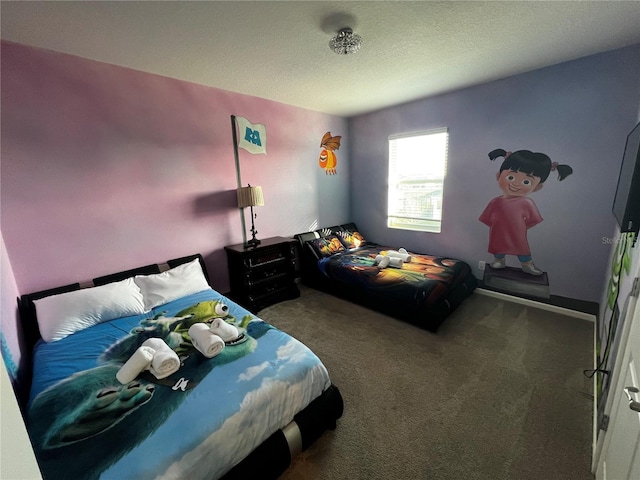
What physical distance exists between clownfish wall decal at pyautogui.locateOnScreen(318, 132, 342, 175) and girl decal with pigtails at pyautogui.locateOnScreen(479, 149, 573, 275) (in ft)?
6.92

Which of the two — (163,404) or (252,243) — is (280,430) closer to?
(163,404)

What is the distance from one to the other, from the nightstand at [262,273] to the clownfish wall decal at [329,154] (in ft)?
4.78

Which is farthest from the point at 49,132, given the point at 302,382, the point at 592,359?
the point at 592,359

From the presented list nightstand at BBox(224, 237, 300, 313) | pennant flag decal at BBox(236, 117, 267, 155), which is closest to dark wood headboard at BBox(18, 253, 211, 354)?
nightstand at BBox(224, 237, 300, 313)

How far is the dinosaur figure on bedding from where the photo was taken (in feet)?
3.29

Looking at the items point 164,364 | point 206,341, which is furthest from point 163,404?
point 206,341

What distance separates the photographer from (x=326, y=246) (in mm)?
3646

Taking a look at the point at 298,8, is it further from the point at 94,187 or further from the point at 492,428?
the point at 492,428

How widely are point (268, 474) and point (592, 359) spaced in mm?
2518

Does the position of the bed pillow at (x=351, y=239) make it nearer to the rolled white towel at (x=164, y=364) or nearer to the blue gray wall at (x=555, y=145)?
the blue gray wall at (x=555, y=145)

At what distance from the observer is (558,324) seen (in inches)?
99.5

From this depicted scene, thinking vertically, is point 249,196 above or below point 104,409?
above

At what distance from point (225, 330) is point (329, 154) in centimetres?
317

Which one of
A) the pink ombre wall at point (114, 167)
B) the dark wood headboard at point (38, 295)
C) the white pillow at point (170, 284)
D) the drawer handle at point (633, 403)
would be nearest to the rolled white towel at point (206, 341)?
the white pillow at point (170, 284)
